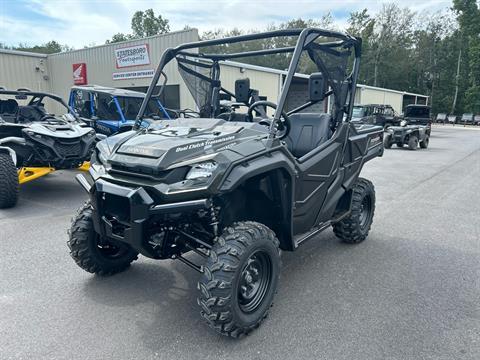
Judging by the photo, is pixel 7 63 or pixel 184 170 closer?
pixel 184 170

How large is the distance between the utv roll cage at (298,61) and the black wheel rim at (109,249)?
A: 1095 millimetres

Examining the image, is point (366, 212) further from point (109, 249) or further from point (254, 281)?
point (109, 249)

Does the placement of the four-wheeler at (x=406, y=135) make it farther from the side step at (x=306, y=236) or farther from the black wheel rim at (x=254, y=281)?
the black wheel rim at (x=254, y=281)

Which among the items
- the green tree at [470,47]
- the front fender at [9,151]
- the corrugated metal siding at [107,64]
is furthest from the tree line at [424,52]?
the front fender at [9,151]

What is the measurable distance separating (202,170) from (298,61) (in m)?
1.22

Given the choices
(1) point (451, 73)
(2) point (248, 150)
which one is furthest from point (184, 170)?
(1) point (451, 73)

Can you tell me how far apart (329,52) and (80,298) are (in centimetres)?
310

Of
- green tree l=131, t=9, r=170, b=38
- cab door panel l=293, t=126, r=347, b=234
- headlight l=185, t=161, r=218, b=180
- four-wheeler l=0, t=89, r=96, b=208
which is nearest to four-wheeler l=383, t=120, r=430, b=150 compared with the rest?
four-wheeler l=0, t=89, r=96, b=208

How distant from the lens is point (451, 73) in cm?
5419

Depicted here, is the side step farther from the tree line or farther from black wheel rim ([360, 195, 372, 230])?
the tree line

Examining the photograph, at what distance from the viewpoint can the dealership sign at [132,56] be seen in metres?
15.8

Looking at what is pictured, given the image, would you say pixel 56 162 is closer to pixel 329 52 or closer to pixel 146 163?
pixel 146 163

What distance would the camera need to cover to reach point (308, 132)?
153 inches

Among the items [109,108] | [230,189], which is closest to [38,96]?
[109,108]
